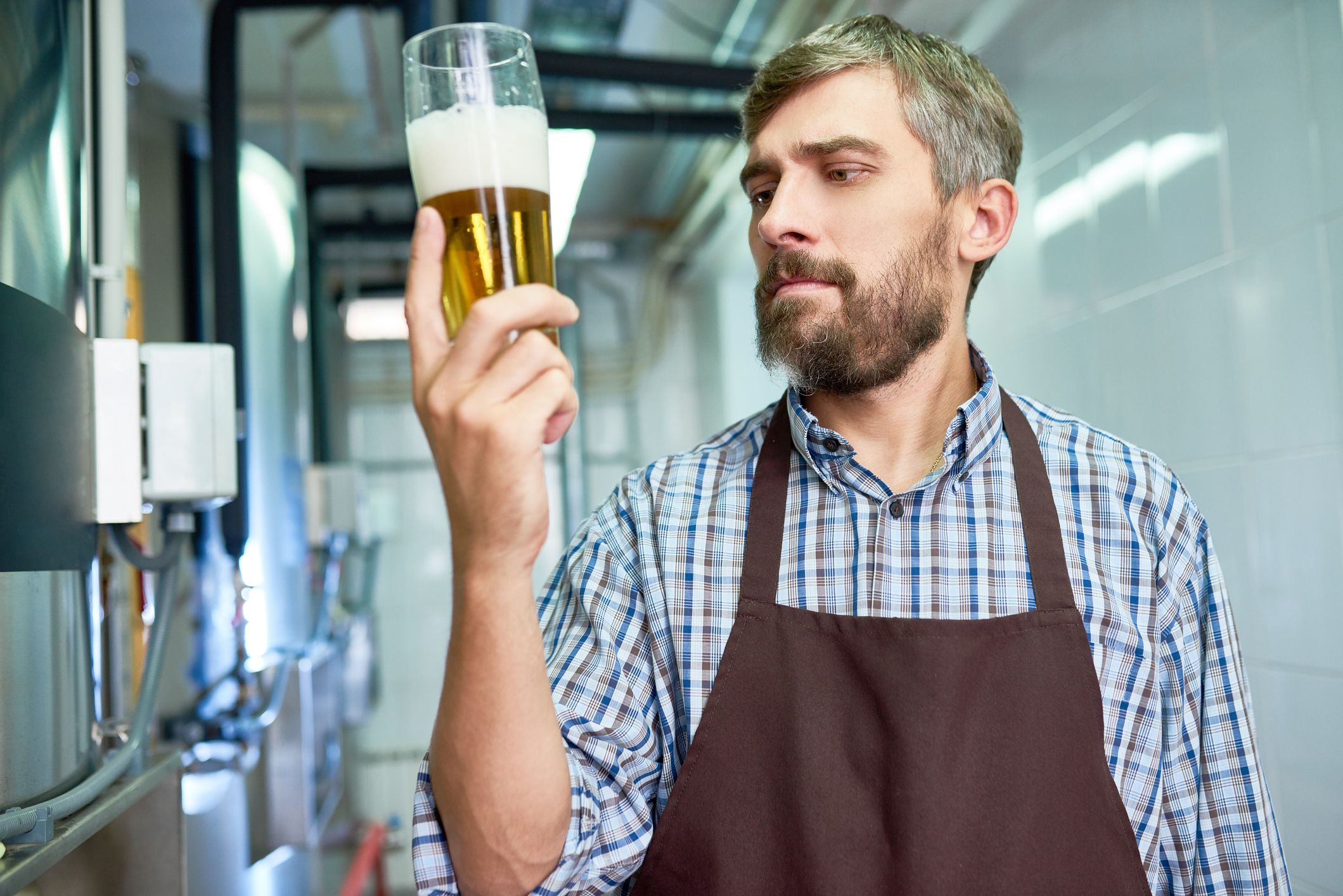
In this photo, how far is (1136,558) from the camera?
3.75 feet

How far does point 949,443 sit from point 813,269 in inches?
9.8

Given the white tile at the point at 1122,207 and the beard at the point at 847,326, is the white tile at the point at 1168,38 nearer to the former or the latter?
the white tile at the point at 1122,207

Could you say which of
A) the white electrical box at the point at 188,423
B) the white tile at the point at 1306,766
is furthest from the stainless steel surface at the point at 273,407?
the white tile at the point at 1306,766

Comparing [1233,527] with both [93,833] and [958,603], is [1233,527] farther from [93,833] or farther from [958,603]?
[93,833]

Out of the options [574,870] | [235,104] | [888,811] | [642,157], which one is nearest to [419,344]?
[574,870]

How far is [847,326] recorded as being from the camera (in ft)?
3.90

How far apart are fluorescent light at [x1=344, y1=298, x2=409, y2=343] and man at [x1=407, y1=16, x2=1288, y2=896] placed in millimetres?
4298

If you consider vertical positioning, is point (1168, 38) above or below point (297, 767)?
above

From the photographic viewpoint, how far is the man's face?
119cm

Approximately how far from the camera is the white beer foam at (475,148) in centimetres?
64

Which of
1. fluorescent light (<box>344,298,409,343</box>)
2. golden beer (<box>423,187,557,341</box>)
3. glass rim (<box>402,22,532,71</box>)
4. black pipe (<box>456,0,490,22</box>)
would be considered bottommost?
golden beer (<box>423,187,557,341</box>)

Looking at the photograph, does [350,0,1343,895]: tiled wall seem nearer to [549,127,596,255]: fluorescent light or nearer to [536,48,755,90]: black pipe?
[536,48,755,90]: black pipe

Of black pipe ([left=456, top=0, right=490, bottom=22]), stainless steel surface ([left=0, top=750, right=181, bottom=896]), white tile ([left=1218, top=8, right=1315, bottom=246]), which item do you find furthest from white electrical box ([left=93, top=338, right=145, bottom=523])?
white tile ([left=1218, top=8, right=1315, bottom=246])

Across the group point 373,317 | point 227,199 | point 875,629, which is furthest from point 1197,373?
point 373,317
